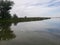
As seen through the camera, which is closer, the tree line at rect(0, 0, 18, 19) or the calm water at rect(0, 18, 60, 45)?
the calm water at rect(0, 18, 60, 45)

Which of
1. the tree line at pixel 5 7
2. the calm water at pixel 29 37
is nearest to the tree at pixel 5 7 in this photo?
the tree line at pixel 5 7

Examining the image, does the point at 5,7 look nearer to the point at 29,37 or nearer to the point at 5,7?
the point at 5,7

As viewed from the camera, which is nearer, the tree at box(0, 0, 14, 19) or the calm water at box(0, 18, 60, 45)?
the calm water at box(0, 18, 60, 45)

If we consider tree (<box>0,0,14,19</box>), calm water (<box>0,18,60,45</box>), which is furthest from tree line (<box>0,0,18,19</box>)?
calm water (<box>0,18,60,45</box>)

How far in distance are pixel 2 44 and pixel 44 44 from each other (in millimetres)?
4079

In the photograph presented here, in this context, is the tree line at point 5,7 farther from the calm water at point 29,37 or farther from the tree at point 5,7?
the calm water at point 29,37

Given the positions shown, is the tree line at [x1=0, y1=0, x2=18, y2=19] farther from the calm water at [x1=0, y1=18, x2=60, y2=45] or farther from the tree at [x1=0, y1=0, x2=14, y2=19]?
the calm water at [x1=0, y1=18, x2=60, y2=45]

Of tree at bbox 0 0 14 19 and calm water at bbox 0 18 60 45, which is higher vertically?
tree at bbox 0 0 14 19

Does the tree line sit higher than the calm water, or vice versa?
the tree line

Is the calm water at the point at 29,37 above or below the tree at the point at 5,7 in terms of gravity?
below

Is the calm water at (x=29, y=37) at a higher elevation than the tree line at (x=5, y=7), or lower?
lower

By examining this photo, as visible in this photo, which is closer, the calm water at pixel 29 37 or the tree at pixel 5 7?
the calm water at pixel 29 37

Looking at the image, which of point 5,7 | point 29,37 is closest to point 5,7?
point 5,7

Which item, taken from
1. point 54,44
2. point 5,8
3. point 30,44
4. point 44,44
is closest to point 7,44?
point 30,44
